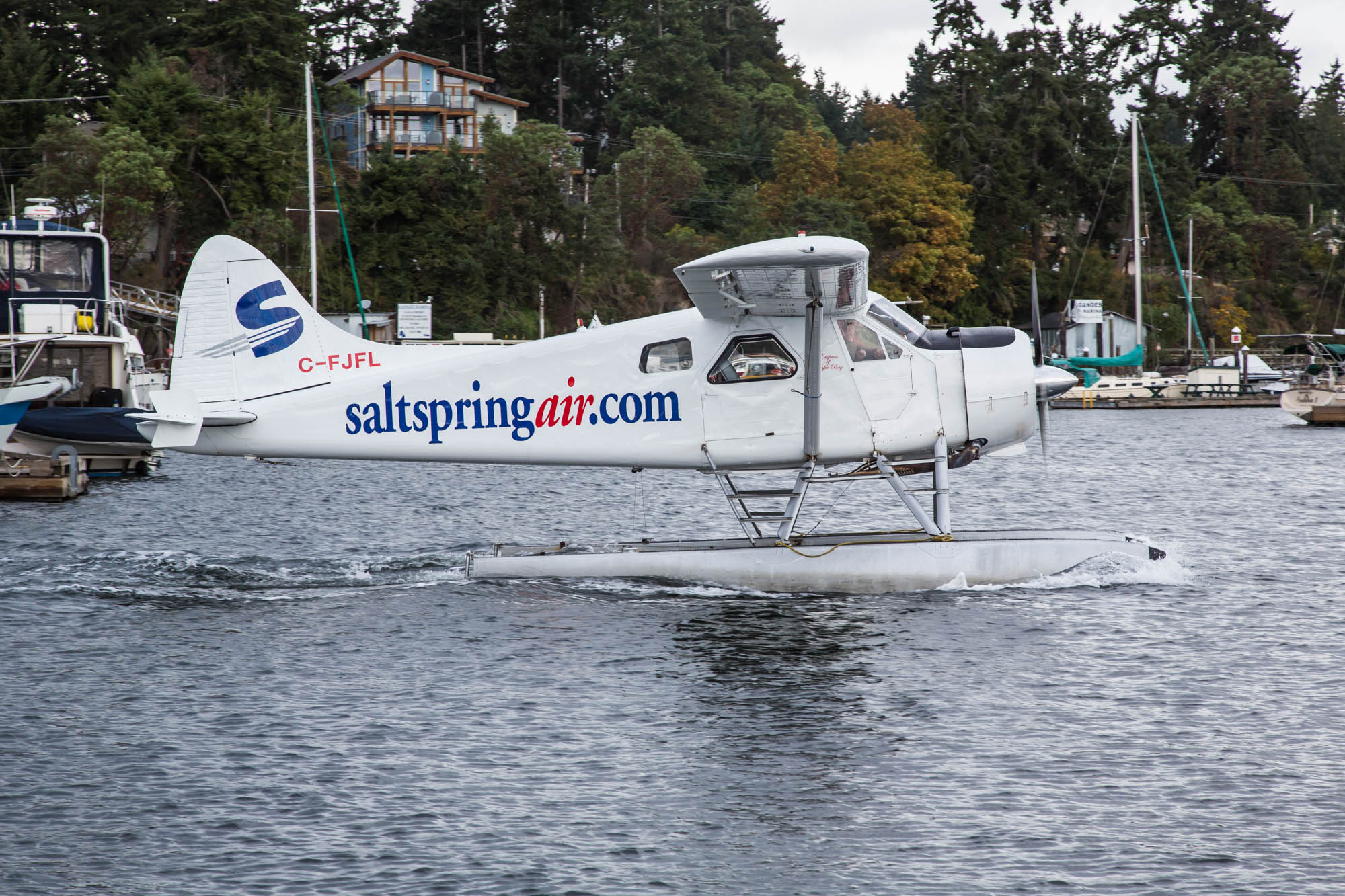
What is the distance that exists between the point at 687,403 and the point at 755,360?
0.81 m

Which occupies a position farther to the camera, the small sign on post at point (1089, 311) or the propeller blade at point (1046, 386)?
the small sign on post at point (1089, 311)

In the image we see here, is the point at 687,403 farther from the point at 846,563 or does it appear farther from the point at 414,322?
the point at 414,322

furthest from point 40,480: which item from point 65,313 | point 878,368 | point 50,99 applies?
point 50,99

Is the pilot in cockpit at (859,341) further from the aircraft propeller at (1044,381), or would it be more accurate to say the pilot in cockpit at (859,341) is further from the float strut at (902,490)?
the aircraft propeller at (1044,381)

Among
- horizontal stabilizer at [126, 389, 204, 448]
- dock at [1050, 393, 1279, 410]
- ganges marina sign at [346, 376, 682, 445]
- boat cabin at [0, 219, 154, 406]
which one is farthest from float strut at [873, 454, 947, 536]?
dock at [1050, 393, 1279, 410]

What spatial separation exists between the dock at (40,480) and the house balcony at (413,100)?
1980 inches

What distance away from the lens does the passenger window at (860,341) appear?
12.2 meters

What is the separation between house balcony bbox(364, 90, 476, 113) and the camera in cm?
6844

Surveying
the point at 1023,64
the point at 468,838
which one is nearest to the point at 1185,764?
the point at 468,838

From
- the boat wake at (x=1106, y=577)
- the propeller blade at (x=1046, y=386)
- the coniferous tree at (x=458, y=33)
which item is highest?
the coniferous tree at (x=458, y=33)

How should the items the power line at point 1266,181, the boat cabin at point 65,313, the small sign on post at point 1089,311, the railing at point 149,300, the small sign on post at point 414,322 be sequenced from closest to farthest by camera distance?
the boat cabin at point 65,313 → the railing at point 149,300 → the small sign on post at point 414,322 → the small sign on post at point 1089,311 → the power line at point 1266,181

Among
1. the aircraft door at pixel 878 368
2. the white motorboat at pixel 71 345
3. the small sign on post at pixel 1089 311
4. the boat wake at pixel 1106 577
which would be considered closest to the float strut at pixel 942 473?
the aircraft door at pixel 878 368

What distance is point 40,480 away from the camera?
2086 cm

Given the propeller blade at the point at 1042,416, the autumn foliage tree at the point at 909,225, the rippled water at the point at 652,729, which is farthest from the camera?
the autumn foliage tree at the point at 909,225
